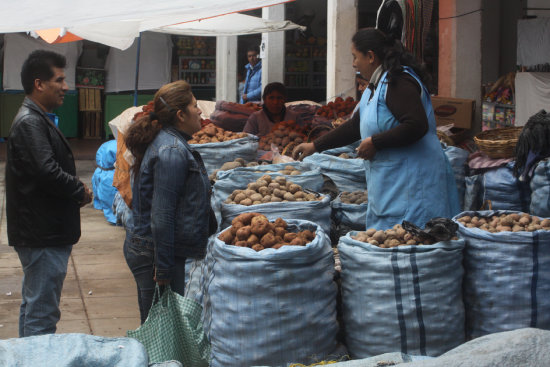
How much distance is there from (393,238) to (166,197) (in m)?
1.24

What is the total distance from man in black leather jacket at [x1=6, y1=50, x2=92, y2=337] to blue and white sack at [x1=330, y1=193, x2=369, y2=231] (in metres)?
2.11

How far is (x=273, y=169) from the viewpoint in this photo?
18.0ft

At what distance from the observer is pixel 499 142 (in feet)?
19.3

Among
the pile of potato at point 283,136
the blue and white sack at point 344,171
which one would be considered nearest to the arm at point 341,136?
the blue and white sack at point 344,171

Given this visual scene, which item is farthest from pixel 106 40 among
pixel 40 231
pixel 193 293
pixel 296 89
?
pixel 296 89

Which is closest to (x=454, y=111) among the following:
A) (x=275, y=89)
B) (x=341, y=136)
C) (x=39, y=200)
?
(x=275, y=89)

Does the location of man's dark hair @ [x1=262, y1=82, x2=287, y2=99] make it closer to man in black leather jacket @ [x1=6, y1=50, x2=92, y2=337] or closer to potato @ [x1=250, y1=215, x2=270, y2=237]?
man in black leather jacket @ [x1=6, y1=50, x2=92, y2=337]

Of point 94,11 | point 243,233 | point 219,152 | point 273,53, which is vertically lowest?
point 243,233

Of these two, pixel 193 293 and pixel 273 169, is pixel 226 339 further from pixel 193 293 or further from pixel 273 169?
pixel 273 169

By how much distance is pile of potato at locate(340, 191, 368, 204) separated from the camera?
5469mm

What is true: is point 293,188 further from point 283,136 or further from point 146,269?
point 283,136

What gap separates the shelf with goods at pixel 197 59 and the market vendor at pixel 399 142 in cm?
1413

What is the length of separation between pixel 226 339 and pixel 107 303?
8.93ft

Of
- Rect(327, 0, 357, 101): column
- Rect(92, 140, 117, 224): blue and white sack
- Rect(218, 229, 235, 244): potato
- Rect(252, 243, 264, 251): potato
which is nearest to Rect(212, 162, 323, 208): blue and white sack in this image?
Rect(218, 229, 235, 244): potato
